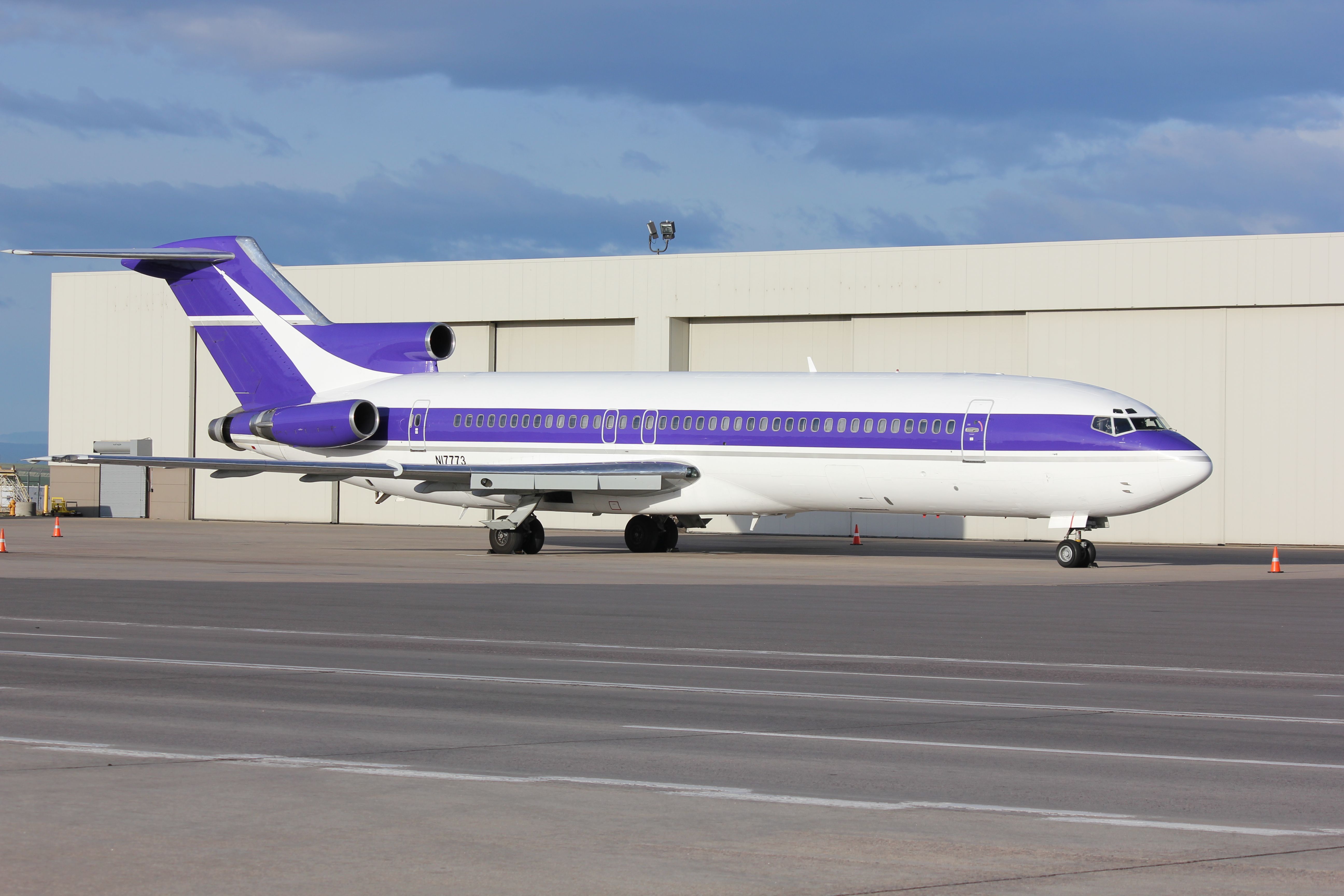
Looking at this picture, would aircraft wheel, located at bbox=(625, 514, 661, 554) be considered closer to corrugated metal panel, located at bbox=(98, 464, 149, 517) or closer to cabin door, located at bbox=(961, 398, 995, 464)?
cabin door, located at bbox=(961, 398, 995, 464)

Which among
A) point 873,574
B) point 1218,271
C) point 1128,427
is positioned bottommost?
point 873,574

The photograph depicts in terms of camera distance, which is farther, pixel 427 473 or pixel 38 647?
pixel 427 473

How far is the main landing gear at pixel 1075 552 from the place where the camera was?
92.3 feet

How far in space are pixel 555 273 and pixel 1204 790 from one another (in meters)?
40.2

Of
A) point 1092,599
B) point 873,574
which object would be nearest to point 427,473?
point 873,574

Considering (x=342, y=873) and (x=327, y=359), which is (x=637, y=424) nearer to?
(x=327, y=359)

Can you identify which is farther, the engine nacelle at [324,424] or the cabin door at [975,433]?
the engine nacelle at [324,424]

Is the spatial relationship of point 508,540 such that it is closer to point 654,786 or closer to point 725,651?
point 725,651

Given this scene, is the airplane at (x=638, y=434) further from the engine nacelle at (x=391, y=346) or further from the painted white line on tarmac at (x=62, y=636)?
the painted white line on tarmac at (x=62, y=636)

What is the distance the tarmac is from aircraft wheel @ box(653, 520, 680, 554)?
513 inches

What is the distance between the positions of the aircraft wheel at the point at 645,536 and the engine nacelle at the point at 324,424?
6.30m

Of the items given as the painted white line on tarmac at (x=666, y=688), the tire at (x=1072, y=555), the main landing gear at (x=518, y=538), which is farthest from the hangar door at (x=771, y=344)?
the painted white line on tarmac at (x=666, y=688)

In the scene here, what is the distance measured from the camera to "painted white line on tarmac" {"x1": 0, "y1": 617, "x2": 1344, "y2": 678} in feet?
44.4

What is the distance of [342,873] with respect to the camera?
20.4 ft
